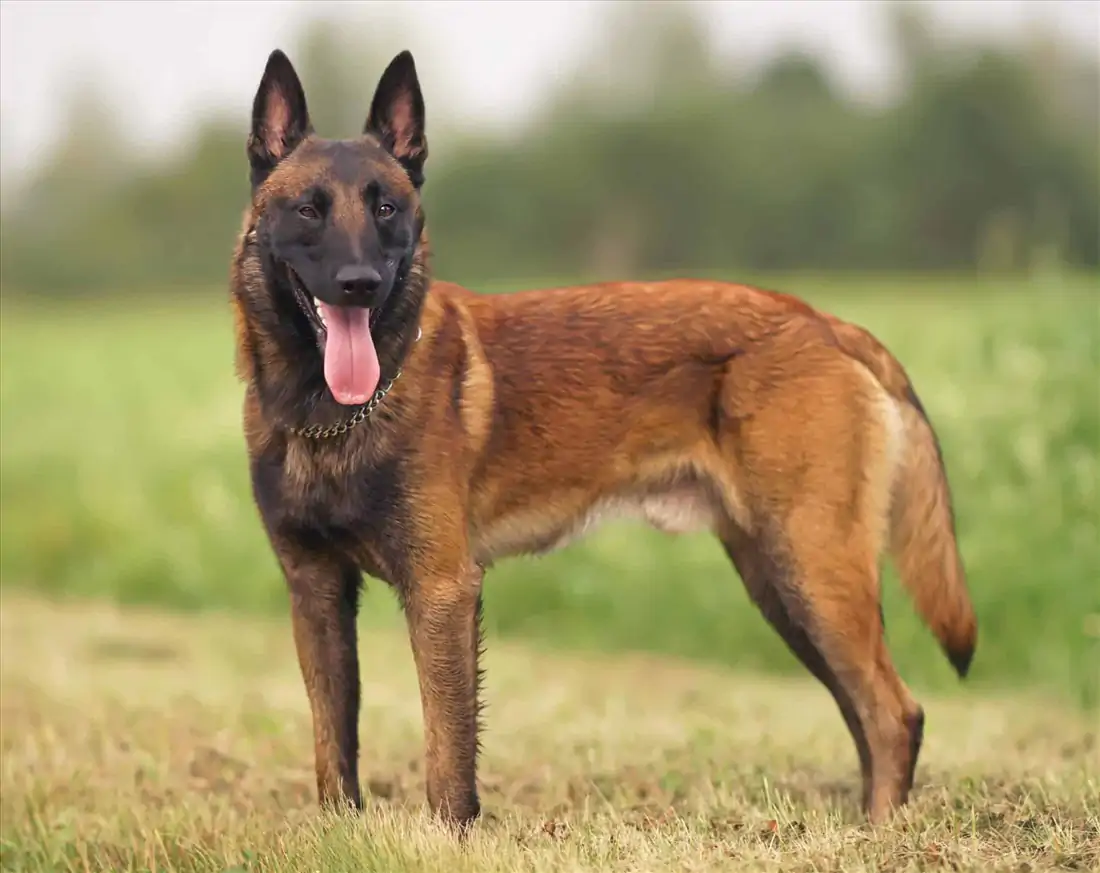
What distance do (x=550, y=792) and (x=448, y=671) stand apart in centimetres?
124

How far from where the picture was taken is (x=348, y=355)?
418cm

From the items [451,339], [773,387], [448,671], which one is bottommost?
[448,671]

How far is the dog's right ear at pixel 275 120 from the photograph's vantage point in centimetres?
432

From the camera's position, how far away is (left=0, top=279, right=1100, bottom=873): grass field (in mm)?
4352

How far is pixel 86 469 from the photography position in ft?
41.6

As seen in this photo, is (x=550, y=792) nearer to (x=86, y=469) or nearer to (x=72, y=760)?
(x=72, y=760)

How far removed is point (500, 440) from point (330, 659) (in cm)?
93

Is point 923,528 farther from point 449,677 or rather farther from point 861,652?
point 449,677

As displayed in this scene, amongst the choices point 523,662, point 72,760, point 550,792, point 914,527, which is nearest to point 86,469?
point 523,662

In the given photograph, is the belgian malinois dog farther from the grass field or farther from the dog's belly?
the grass field

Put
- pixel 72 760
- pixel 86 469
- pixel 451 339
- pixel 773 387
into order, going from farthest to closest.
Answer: pixel 86 469, pixel 72 760, pixel 773 387, pixel 451 339

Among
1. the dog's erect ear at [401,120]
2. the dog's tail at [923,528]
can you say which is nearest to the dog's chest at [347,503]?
the dog's erect ear at [401,120]

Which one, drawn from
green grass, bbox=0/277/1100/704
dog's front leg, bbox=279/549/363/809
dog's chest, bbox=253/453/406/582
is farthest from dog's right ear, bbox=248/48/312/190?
green grass, bbox=0/277/1100/704

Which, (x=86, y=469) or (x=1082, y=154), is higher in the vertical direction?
(x=1082, y=154)
